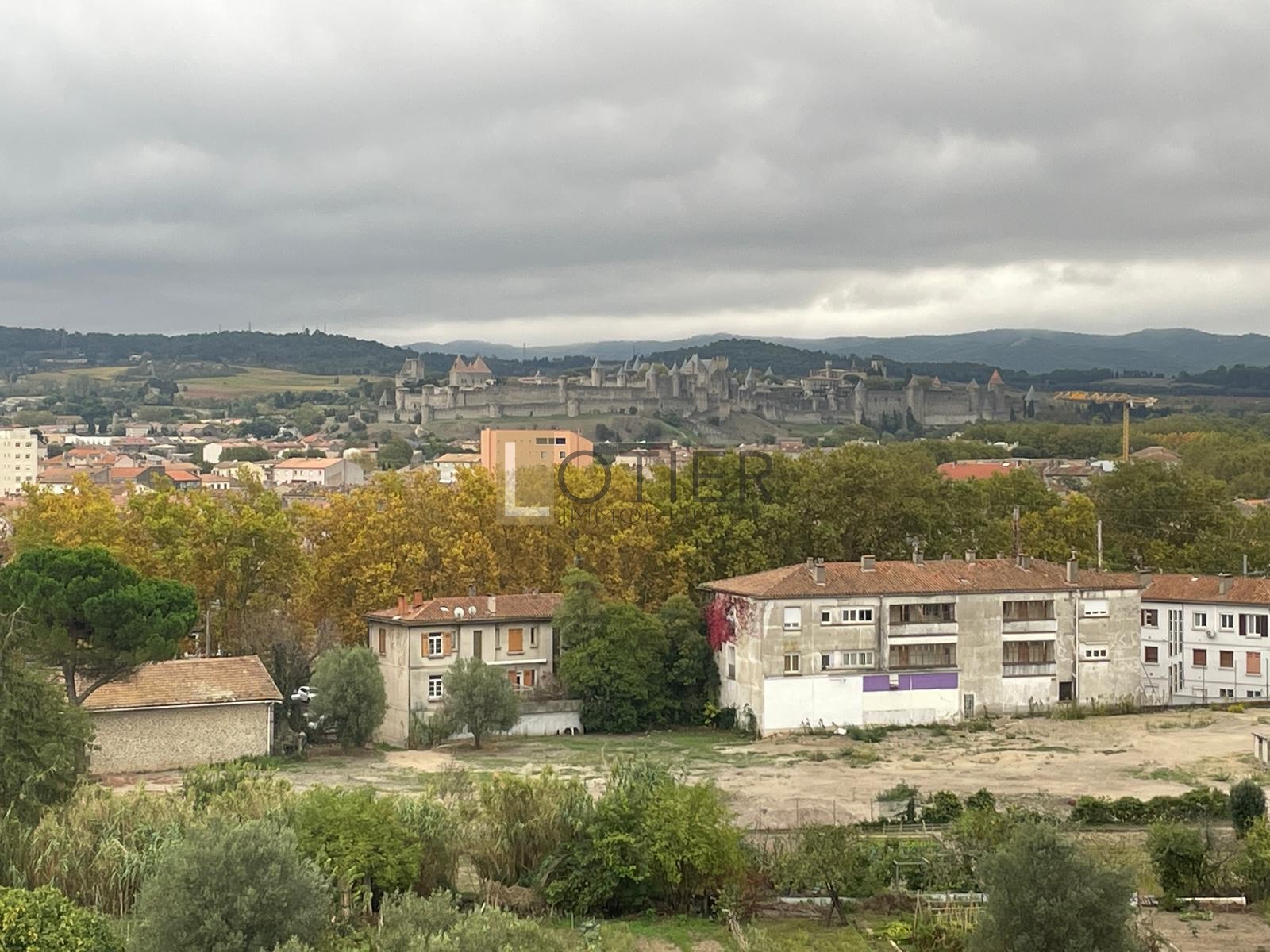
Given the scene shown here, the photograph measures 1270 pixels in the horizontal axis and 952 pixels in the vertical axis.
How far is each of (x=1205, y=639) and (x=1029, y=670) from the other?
20.3 feet

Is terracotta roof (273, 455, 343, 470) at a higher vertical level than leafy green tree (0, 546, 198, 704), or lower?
lower

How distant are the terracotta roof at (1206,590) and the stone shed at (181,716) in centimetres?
2463

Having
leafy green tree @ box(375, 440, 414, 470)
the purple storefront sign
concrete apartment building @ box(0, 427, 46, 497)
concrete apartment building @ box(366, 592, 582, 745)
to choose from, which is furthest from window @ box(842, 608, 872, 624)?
concrete apartment building @ box(0, 427, 46, 497)

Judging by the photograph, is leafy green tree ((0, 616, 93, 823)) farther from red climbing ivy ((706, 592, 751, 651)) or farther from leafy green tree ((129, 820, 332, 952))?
red climbing ivy ((706, 592, 751, 651))

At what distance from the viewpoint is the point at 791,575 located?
4088 centimetres

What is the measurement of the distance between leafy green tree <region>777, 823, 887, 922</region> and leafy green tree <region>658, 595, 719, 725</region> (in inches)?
754

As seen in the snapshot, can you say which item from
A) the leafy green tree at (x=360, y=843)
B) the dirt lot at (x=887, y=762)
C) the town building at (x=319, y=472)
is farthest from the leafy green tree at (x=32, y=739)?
the town building at (x=319, y=472)

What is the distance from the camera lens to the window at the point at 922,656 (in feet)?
134

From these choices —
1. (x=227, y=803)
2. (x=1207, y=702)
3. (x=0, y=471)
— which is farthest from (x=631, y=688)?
(x=0, y=471)

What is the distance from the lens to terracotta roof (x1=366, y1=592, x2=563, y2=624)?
40.2m

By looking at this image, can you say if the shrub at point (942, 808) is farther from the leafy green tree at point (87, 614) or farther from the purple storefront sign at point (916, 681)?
the leafy green tree at point (87, 614)

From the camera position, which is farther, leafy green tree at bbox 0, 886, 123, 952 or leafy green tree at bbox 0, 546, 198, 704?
leafy green tree at bbox 0, 546, 198, 704

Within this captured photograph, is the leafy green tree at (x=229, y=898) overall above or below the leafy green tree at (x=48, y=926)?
above

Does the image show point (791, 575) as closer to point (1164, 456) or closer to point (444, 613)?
point (444, 613)
